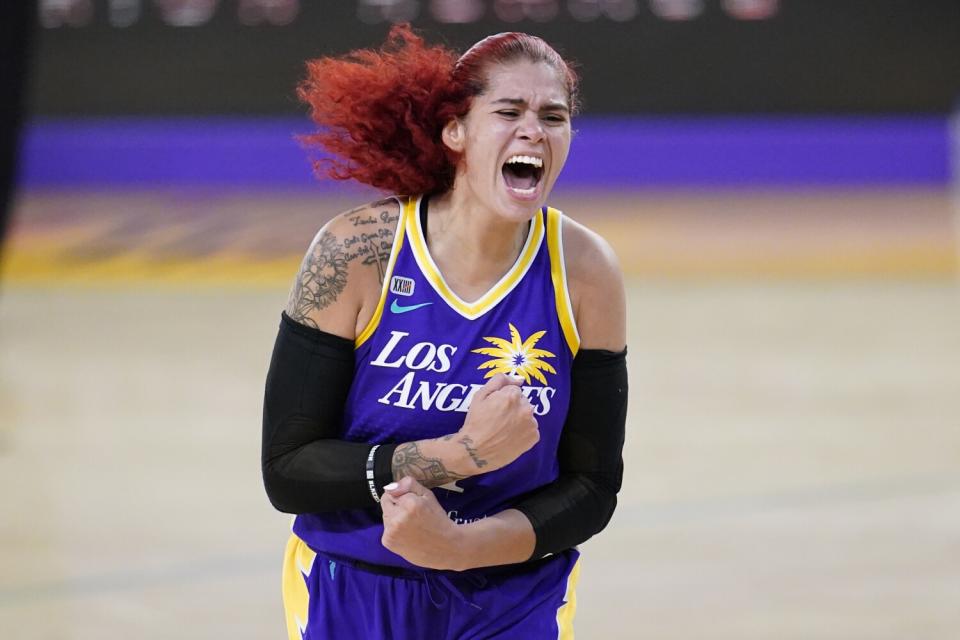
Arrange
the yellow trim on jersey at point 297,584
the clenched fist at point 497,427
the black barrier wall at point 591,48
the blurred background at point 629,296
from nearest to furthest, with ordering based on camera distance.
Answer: the clenched fist at point 497,427
the yellow trim on jersey at point 297,584
the blurred background at point 629,296
the black barrier wall at point 591,48

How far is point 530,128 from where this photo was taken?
2260mm

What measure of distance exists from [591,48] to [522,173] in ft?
27.3

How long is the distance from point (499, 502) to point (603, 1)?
838 cm

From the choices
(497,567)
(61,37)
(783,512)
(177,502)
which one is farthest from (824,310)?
(497,567)

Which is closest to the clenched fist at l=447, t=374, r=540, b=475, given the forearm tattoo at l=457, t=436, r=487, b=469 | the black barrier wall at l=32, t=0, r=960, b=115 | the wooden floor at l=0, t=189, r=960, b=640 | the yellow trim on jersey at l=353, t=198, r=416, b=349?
the forearm tattoo at l=457, t=436, r=487, b=469

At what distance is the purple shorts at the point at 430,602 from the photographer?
2.36 meters

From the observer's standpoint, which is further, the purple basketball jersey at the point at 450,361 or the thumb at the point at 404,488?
the purple basketball jersey at the point at 450,361

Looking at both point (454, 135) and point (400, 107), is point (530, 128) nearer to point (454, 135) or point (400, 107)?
point (454, 135)

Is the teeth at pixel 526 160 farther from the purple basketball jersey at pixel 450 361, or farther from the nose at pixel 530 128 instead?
the purple basketball jersey at pixel 450 361

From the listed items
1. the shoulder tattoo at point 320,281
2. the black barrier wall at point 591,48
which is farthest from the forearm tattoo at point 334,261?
the black barrier wall at point 591,48

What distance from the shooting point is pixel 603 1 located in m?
10.3

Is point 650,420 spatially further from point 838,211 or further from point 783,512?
point 838,211

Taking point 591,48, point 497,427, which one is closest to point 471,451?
point 497,427

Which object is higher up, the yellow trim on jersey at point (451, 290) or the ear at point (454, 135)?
the ear at point (454, 135)
